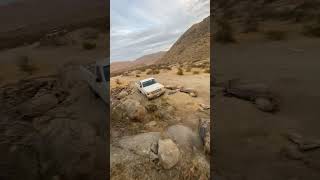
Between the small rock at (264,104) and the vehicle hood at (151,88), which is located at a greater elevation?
the vehicle hood at (151,88)

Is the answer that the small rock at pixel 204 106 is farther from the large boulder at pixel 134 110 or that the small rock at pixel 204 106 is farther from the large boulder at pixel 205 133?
the large boulder at pixel 134 110

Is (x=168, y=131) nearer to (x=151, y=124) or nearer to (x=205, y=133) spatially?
(x=151, y=124)

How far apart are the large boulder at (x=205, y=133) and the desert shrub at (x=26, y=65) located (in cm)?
663

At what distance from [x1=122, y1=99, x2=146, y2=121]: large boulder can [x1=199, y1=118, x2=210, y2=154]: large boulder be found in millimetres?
1627

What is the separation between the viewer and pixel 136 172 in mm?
6914

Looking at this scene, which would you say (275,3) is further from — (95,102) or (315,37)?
(95,102)

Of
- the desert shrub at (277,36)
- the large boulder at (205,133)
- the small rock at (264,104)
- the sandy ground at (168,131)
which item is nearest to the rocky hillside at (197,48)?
the desert shrub at (277,36)

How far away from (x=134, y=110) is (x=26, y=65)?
20.4 feet

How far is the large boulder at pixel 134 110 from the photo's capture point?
8238 millimetres

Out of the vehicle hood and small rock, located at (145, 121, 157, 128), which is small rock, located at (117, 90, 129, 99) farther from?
small rock, located at (145, 121, 157, 128)

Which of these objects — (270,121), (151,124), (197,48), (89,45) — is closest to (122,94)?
(151,124)

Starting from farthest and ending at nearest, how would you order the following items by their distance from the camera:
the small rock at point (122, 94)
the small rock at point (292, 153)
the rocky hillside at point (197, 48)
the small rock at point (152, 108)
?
the rocky hillside at point (197, 48) → the small rock at point (122, 94) → the small rock at point (152, 108) → the small rock at point (292, 153)

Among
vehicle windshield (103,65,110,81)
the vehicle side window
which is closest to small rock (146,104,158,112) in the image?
vehicle windshield (103,65,110,81)

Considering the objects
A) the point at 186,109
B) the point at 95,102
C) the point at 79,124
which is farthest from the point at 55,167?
the point at 186,109
